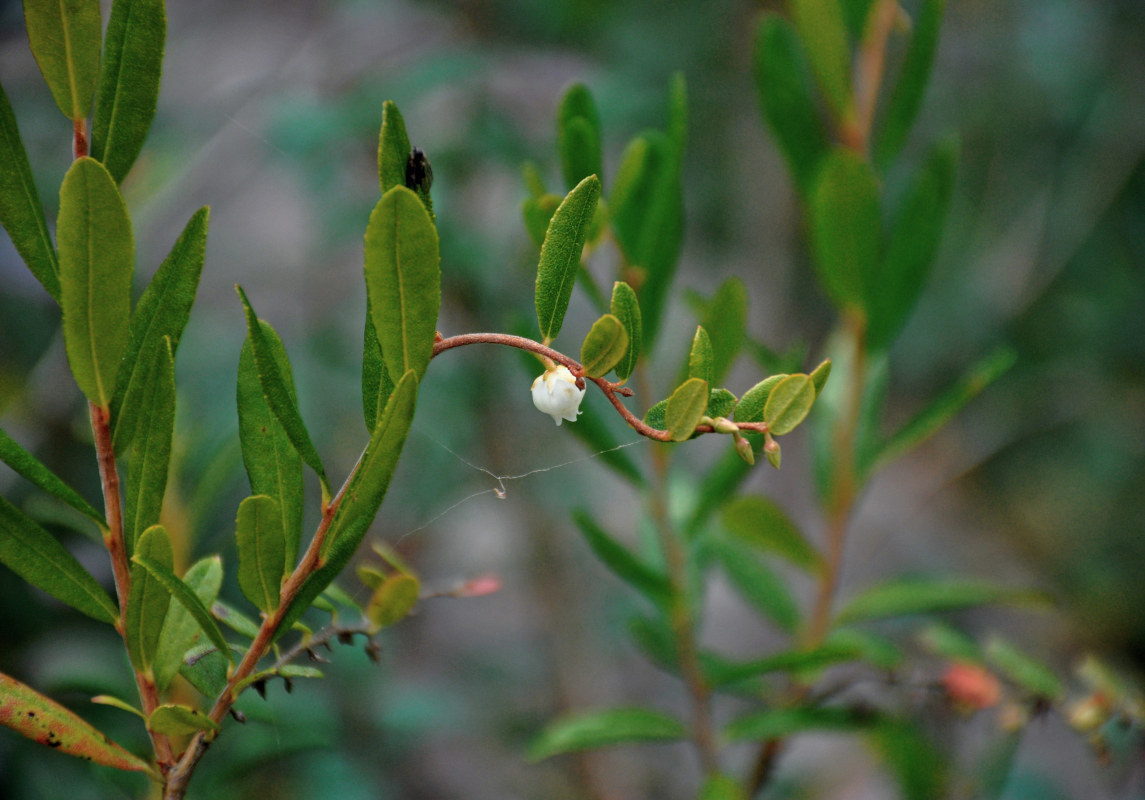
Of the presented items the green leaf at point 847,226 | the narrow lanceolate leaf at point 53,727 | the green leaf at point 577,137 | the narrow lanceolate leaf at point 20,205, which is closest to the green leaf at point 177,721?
the narrow lanceolate leaf at point 53,727

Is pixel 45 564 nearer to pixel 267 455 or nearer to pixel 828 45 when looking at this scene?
pixel 267 455

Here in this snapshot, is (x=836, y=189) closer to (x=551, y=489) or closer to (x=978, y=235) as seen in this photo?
(x=551, y=489)

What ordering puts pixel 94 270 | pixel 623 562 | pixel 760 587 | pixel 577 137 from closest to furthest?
pixel 94 270 → pixel 577 137 → pixel 623 562 → pixel 760 587

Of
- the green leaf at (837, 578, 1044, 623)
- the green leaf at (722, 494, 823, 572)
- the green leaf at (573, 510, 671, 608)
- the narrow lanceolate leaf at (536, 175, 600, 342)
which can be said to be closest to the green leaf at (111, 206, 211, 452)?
the narrow lanceolate leaf at (536, 175, 600, 342)

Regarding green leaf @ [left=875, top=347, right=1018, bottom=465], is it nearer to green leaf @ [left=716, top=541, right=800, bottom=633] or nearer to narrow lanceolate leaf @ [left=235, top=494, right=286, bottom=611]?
green leaf @ [left=716, top=541, right=800, bottom=633]

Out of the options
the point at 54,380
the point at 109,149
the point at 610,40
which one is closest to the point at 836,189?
the point at 109,149

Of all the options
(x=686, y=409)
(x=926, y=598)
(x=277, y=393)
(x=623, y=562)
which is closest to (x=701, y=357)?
(x=686, y=409)
